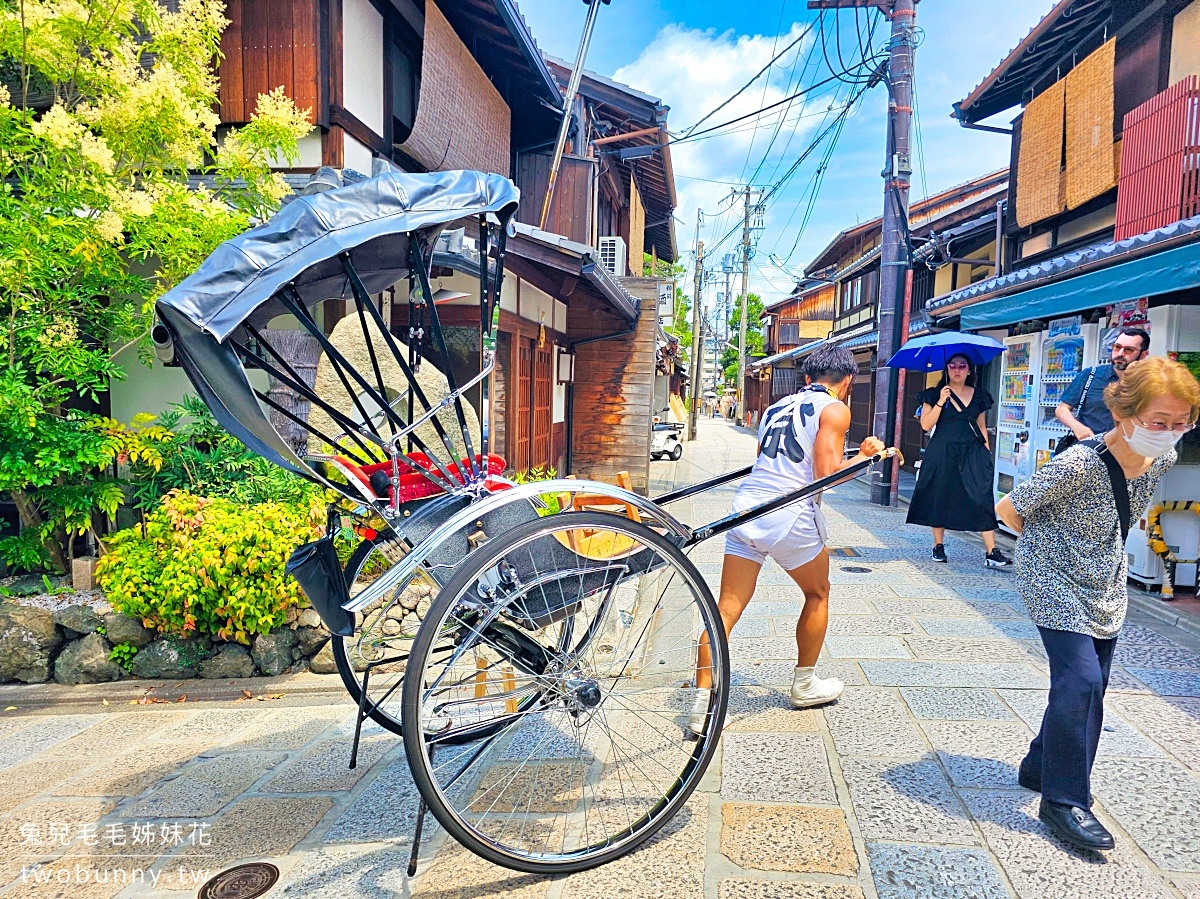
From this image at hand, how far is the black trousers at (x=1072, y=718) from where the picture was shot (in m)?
2.67

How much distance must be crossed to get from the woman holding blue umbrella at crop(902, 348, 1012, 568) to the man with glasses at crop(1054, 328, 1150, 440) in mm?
1180

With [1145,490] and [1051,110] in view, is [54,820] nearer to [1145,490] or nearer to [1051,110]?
[1145,490]

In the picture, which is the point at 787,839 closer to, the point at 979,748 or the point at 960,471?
the point at 979,748

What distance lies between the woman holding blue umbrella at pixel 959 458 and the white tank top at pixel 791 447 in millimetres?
3660

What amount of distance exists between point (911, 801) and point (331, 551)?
2.57 m

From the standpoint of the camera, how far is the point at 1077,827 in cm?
263

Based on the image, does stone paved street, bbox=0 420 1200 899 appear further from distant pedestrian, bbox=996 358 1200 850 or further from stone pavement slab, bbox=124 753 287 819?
distant pedestrian, bbox=996 358 1200 850

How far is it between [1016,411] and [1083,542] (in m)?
6.52

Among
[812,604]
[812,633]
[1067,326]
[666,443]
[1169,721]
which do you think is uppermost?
[1067,326]

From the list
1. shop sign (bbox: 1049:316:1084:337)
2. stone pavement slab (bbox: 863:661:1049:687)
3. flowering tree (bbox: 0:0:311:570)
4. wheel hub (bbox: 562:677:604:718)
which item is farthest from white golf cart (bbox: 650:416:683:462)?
wheel hub (bbox: 562:677:604:718)

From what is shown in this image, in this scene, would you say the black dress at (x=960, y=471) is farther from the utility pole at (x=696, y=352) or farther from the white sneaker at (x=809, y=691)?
the utility pole at (x=696, y=352)

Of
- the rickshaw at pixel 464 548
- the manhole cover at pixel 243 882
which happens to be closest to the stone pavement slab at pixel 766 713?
the rickshaw at pixel 464 548

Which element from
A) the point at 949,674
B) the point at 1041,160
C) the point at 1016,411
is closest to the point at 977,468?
the point at 1016,411

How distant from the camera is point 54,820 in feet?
10.2
